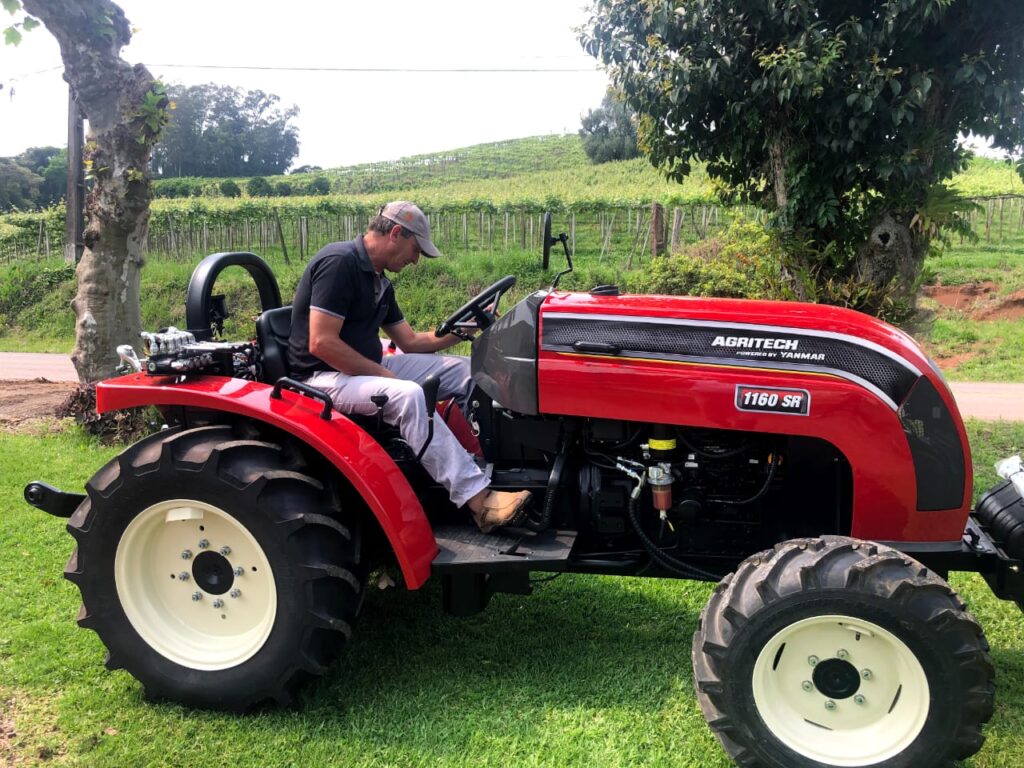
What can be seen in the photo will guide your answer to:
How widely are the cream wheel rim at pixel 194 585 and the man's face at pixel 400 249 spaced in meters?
1.27

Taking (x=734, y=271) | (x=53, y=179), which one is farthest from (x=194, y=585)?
(x=53, y=179)

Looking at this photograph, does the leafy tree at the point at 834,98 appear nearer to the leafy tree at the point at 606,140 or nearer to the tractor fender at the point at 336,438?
the tractor fender at the point at 336,438

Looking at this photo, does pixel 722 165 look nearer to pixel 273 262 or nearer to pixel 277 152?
pixel 273 262

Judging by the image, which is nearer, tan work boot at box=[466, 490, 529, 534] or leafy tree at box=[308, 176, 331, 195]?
tan work boot at box=[466, 490, 529, 534]

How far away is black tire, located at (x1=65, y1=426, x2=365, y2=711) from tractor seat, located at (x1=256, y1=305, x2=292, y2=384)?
43 centimetres

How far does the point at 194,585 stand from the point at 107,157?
4937mm

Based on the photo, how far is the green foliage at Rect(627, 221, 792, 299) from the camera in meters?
6.54

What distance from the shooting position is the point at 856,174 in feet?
18.9

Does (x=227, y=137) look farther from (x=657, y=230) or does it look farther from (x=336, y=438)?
(x=336, y=438)

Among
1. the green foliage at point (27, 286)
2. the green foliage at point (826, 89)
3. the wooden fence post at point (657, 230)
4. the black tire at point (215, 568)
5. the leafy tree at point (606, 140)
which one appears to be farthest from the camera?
the leafy tree at point (606, 140)

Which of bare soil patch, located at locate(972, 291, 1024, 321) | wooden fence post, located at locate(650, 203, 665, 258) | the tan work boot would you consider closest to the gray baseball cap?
the tan work boot

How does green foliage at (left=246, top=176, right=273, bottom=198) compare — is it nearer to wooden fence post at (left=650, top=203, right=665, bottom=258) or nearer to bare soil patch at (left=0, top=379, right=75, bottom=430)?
wooden fence post at (left=650, top=203, right=665, bottom=258)

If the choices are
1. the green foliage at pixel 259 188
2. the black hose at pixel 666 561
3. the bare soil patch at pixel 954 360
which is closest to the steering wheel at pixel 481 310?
the black hose at pixel 666 561

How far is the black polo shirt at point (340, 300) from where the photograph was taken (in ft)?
10.8
